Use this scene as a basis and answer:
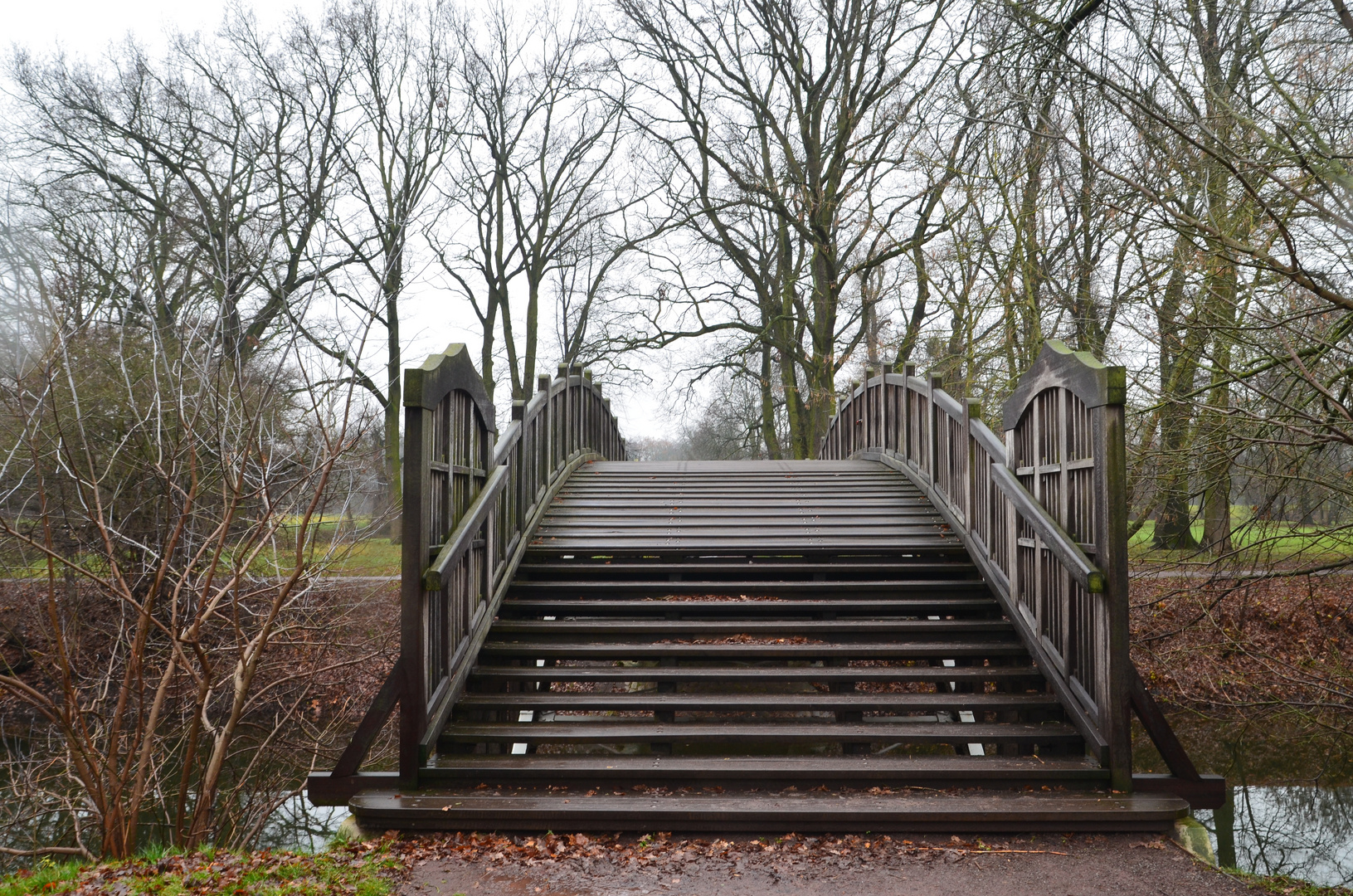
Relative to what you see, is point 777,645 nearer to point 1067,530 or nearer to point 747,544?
point 747,544

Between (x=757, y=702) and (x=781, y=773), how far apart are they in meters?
0.79

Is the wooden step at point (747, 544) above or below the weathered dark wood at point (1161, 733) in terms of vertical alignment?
above

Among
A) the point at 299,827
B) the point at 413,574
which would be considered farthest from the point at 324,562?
the point at 299,827

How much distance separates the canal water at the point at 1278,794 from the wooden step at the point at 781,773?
107 inches

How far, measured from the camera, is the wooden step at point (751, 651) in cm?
621

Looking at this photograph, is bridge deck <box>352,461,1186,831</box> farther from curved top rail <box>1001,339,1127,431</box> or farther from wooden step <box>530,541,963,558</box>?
curved top rail <box>1001,339,1127,431</box>

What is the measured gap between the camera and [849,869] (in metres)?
4.22

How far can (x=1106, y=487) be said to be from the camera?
5078mm

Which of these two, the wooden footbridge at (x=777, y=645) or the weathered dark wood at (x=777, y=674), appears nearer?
the wooden footbridge at (x=777, y=645)

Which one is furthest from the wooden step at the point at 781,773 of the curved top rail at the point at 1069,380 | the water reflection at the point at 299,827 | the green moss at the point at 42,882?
the water reflection at the point at 299,827

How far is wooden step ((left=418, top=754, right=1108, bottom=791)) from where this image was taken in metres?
4.96

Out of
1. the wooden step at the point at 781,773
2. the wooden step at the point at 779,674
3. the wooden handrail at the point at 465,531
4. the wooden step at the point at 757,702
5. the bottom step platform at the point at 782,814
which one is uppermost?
the wooden handrail at the point at 465,531

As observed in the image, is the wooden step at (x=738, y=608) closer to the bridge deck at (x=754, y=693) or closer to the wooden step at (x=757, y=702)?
the bridge deck at (x=754, y=693)

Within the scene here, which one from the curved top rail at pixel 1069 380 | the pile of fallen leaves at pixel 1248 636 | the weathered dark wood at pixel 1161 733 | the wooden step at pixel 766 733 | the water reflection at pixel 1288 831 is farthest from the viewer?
the pile of fallen leaves at pixel 1248 636
